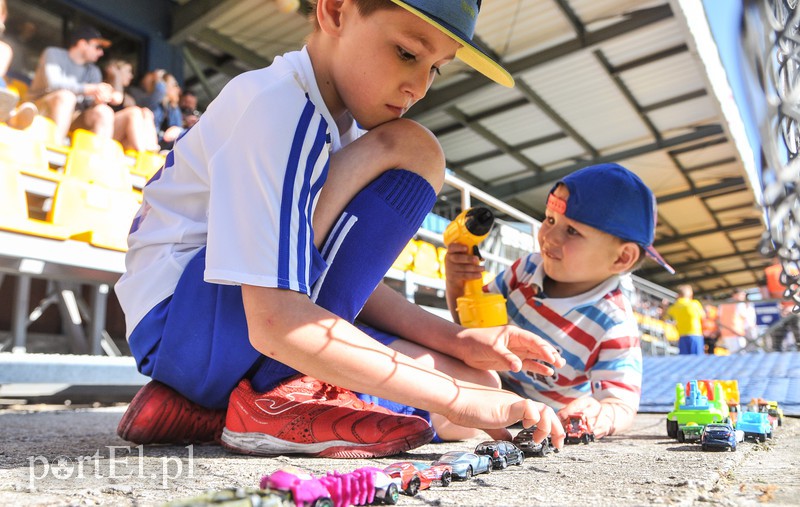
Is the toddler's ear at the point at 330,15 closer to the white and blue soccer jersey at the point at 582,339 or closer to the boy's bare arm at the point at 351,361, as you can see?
the boy's bare arm at the point at 351,361

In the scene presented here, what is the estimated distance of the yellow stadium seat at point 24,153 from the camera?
2.07 meters

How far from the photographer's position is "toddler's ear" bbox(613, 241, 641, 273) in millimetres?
1223

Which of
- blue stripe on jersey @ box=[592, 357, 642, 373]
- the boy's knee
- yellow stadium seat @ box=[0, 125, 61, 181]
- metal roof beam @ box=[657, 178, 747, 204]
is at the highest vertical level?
metal roof beam @ box=[657, 178, 747, 204]

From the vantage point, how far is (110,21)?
4.63 metres

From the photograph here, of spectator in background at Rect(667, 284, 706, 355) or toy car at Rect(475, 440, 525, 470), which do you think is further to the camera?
spectator in background at Rect(667, 284, 706, 355)

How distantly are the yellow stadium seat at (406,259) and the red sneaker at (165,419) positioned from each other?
2416 mm

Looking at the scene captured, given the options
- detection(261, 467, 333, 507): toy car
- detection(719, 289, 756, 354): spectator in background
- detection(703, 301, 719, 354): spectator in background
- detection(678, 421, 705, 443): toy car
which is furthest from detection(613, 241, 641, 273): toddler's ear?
detection(719, 289, 756, 354): spectator in background

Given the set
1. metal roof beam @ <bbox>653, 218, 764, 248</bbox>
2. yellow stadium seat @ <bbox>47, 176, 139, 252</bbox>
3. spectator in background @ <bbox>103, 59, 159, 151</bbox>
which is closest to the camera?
yellow stadium seat @ <bbox>47, 176, 139, 252</bbox>

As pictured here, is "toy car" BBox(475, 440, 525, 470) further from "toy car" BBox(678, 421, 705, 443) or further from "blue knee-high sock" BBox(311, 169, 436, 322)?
"toy car" BBox(678, 421, 705, 443)

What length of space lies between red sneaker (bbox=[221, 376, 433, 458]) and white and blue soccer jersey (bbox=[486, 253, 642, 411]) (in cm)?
48

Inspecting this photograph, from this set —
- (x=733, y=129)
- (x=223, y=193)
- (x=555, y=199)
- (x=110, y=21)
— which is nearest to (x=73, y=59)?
(x=110, y=21)

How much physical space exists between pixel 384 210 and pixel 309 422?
10.5 inches

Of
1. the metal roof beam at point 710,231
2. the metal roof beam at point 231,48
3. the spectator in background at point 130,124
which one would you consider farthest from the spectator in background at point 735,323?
the spectator in background at point 130,124

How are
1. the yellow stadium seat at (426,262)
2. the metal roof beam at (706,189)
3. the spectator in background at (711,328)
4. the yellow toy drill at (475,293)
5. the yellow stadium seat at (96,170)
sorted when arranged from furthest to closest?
the metal roof beam at (706,189), the spectator in background at (711,328), the yellow stadium seat at (426,262), the yellow stadium seat at (96,170), the yellow toy drill at (475,293)
